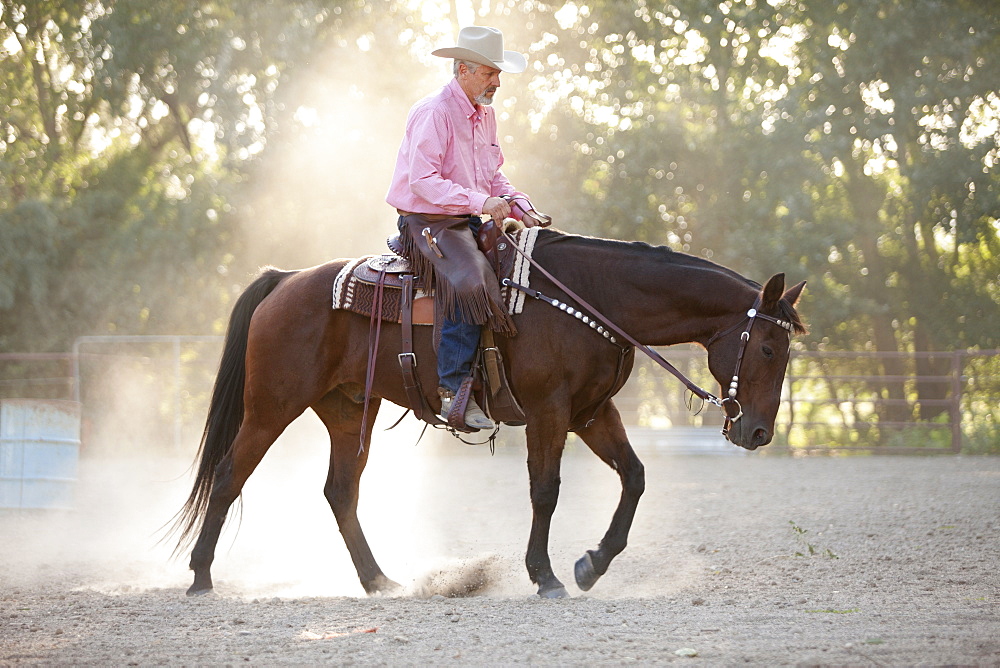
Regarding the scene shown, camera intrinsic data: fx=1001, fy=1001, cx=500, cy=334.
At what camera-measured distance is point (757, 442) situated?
4688 millimetres

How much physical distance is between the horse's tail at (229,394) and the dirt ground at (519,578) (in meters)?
0.69

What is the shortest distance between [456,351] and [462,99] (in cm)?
128

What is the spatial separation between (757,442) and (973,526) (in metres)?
3.20

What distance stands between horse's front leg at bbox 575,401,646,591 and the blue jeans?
733 millimetres

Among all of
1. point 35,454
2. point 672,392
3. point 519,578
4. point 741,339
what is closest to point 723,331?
point 741,339

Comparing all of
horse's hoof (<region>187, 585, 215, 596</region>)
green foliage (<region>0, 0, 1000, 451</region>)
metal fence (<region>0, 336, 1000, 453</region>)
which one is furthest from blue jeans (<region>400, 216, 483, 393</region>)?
green foliage (<region>0, 0, 1000, 451</region>)

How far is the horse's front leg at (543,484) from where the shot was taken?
474 centimetres

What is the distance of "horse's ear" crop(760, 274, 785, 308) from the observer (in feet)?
15.1

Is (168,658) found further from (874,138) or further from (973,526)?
(874,138)

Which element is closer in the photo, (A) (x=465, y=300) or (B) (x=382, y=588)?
(A) (x=465, y=300)

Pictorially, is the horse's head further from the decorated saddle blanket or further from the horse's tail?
the horse's tail

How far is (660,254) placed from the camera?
4.95m

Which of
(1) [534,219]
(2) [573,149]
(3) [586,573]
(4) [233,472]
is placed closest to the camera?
(3) [586,573]

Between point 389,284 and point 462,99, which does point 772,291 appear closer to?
point 462,99
